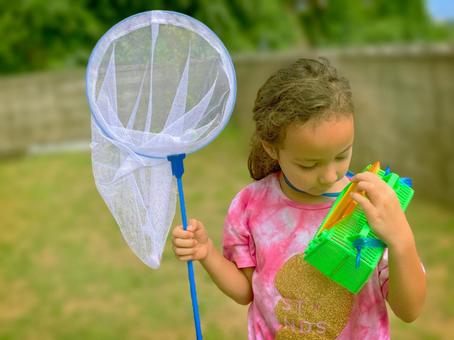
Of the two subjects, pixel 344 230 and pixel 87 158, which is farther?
pixel 87 158

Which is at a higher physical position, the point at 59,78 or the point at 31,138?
the point at 59,78

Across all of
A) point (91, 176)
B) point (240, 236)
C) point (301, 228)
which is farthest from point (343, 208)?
point (91, 176)

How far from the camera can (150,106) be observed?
1962mm

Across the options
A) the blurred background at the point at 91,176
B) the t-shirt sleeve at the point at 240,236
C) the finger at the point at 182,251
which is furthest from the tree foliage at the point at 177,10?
the finger at the point at 182,251

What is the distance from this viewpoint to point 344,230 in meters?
1.60

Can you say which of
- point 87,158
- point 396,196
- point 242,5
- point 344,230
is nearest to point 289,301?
point 344,230

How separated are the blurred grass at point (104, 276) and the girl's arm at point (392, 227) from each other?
122 inches

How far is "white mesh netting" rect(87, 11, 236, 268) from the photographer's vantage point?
1.87m

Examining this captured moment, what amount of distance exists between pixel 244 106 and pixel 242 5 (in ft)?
5.62

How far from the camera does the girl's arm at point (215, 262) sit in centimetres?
188

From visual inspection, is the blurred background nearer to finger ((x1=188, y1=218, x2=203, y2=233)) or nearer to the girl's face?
finger ((x1=188, y1=218, x2=203, y2=233))

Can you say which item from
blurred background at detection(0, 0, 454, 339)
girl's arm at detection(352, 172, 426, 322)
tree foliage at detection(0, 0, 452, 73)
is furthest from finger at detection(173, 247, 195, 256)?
tree foliage at detection(0, 0, 452, 73)

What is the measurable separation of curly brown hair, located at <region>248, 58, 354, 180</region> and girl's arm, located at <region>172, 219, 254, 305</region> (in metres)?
0.34

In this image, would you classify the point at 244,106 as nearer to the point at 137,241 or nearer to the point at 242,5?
the point at 242,5
